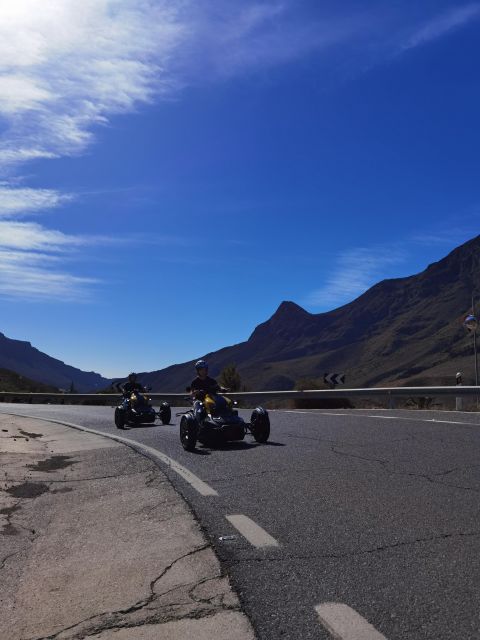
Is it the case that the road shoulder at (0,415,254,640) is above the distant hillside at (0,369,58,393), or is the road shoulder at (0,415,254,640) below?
below

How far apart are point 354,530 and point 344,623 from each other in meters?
1.78

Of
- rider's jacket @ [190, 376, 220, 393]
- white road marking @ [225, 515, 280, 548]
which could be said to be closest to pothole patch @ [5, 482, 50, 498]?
white road marking @ [225, 515, 280, 548]

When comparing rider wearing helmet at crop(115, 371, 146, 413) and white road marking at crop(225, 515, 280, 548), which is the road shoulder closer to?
white road marking at crop(225, 515, 280, 548)

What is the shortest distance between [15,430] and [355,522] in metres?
13.8

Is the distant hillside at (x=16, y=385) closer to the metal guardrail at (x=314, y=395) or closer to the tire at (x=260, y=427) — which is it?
the metal guardrail at (x=314, y=395)

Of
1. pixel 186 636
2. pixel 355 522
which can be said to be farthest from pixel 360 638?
pixel 355 522

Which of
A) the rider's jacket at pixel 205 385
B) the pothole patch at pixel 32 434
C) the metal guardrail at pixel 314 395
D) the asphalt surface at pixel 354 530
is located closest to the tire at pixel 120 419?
the pothole patch at pixel 32 434

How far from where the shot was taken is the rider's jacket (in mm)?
11539

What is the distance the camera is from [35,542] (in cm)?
539

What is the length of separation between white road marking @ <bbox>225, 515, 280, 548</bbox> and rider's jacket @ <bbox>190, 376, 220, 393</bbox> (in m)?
5.88

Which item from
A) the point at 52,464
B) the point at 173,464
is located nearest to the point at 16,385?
the point at 52,464

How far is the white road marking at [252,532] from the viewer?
480 centimetres

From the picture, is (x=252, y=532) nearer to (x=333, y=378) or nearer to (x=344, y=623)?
(x=344, y=623)

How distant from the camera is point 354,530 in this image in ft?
16.6
